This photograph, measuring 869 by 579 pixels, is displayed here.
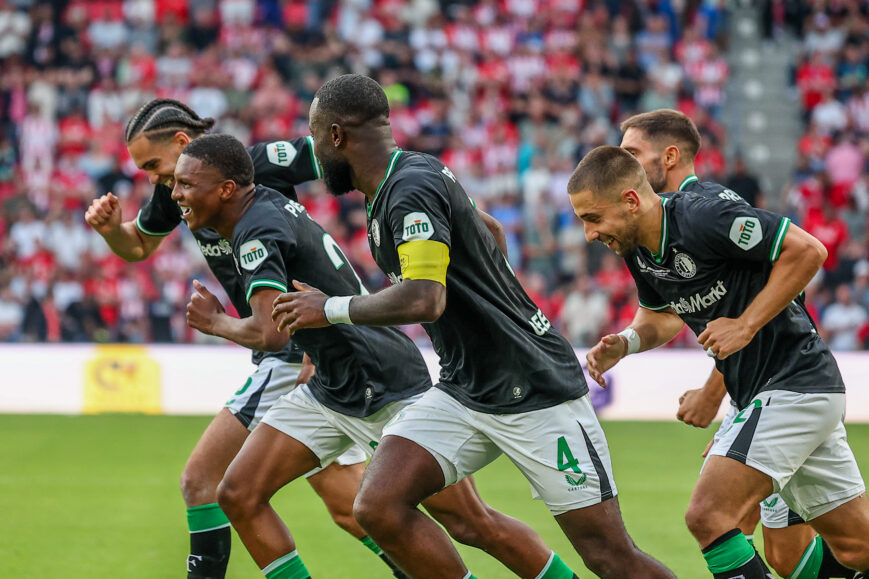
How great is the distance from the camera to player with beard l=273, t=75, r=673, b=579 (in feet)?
14.0

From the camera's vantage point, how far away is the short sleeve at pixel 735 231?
436 cm

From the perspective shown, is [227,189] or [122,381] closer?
[227,189]

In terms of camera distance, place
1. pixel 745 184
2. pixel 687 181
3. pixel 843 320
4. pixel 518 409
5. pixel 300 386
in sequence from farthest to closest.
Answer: pixel 745 184
pixel 843 320
pixel 300 386
pixel 687 181
pixel 518 409

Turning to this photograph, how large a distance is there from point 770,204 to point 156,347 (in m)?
10.4

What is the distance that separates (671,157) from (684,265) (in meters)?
0.98

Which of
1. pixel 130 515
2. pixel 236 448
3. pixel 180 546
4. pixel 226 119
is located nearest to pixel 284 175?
pixel 236 448

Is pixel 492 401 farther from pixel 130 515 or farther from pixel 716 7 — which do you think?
pixel 716 7

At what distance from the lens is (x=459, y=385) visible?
462cm

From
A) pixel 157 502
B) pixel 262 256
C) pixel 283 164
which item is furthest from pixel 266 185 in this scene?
pixel 157 502

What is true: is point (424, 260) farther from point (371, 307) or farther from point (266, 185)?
point (266, 185)

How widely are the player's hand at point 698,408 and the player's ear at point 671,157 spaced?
1113 millimetres

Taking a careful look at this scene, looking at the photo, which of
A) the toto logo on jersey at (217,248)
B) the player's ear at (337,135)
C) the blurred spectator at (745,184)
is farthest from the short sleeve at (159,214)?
the blurred spectator at (745,184)

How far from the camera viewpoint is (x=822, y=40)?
63.3 feet

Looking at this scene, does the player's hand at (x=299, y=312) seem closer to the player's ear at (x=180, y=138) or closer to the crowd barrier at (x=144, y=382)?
the player's ear at (x=180, y=138)
